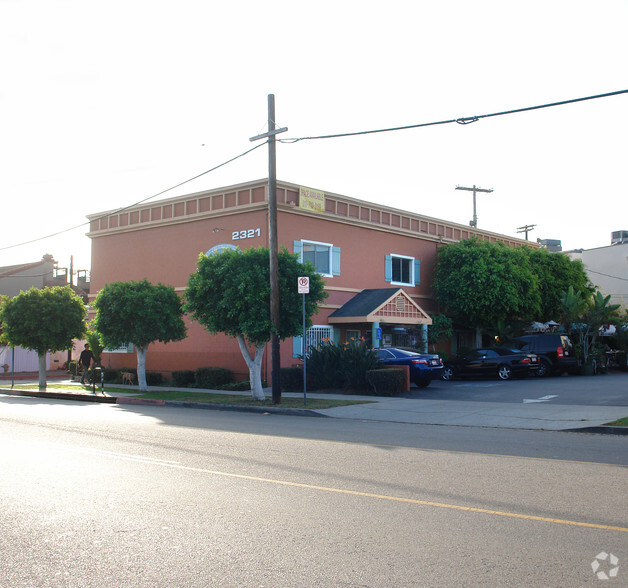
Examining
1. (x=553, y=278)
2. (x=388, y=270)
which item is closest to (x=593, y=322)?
(x=553, y=278)

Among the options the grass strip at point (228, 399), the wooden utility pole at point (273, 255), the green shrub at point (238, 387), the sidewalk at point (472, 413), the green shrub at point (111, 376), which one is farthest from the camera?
the green shrub at point (111, 376)

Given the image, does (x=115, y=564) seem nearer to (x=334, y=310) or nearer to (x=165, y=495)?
(x=165, y=495)

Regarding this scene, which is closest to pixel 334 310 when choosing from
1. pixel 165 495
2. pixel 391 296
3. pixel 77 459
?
pixel 391 296

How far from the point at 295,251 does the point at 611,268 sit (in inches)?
1506

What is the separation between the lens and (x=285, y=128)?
17500 mm

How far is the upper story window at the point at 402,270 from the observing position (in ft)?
96.0

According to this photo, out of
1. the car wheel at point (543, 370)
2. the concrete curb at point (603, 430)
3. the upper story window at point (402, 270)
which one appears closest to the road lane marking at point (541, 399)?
the concrete curb at point (603, 430)

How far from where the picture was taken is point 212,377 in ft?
79.2

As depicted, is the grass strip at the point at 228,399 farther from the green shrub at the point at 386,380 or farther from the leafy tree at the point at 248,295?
the green shrub at the point at 386,380

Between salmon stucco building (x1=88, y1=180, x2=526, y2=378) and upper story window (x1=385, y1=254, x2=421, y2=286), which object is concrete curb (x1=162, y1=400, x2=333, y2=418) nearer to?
salmon stucco building (x1=88, y1=180, x2=526, y2=378)

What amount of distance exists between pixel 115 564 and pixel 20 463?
4686 millimetres

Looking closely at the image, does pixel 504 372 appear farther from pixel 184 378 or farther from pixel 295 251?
pixel 184 378

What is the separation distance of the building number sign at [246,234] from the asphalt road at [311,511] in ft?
47.3

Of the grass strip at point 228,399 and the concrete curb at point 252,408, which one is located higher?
the grass strip at point 228,399
